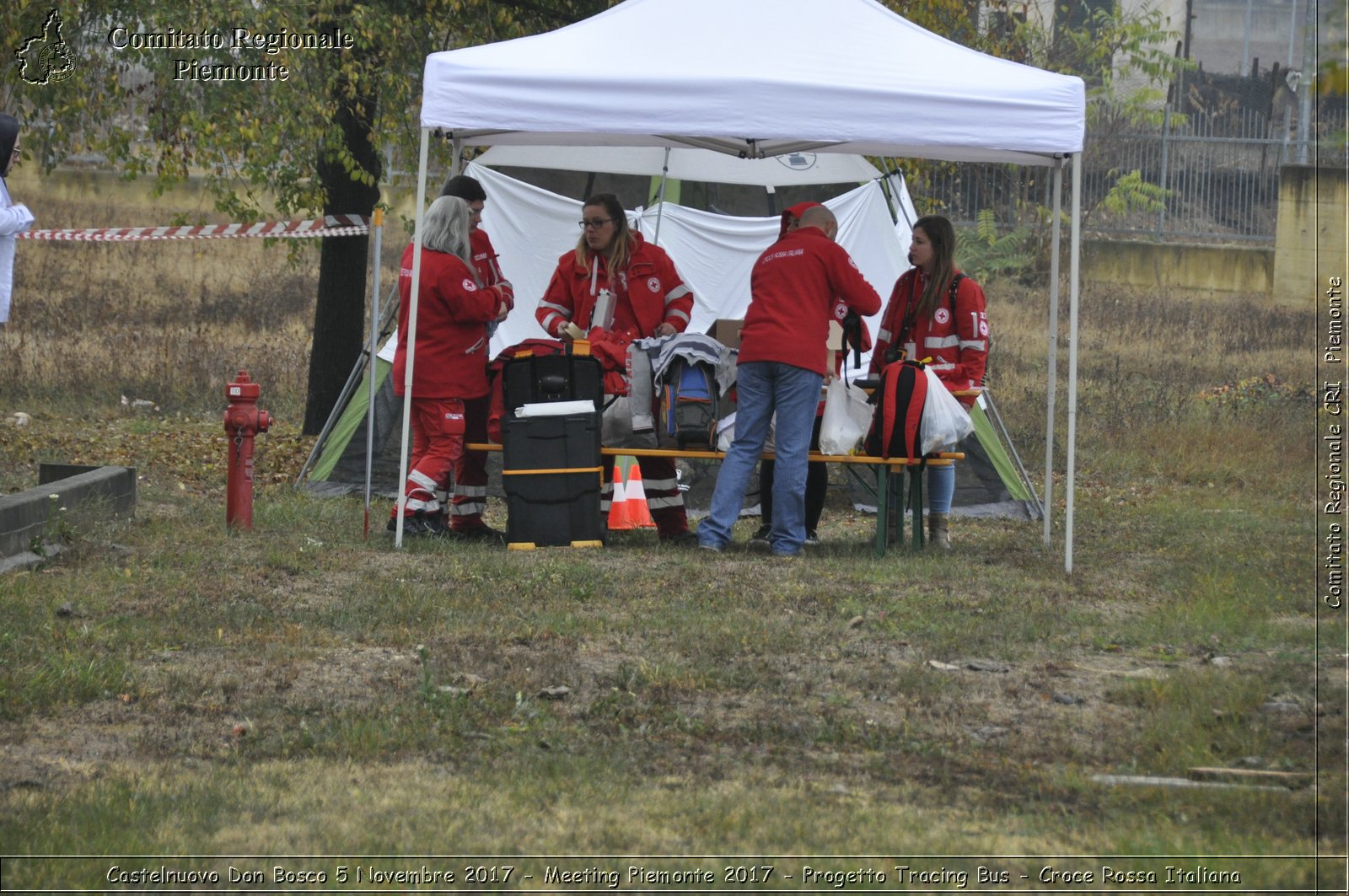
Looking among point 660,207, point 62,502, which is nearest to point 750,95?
point 62,502

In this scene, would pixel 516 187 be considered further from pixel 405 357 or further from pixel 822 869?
pixel 822 869

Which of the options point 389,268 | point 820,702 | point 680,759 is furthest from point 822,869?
point 389,268

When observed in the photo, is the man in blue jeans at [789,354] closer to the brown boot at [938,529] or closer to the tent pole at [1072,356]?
the brown boot at [938,529]

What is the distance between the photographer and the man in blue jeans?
799 centimetres

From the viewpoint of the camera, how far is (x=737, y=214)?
12125 millimetres

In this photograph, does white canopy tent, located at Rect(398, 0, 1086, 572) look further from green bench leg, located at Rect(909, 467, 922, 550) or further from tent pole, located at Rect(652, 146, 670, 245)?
tent pole, located at Rect(652, 146, 670, 245)

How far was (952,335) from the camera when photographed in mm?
8703

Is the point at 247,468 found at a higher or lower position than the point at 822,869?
higher

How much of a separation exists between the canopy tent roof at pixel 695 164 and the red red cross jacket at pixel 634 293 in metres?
2.36

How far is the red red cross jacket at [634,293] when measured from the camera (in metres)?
8.83

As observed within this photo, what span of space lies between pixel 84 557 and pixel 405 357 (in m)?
1.82

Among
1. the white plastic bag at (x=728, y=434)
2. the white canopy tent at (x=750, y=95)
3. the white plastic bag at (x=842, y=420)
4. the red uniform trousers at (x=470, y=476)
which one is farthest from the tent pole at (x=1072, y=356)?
the red uniform trousers at (x=470, y=476)

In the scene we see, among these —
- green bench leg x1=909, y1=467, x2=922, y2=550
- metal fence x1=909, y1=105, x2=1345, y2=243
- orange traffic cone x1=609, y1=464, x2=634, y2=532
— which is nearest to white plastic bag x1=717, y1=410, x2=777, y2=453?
green bench leg x1=909, y1=467, x2=922, y2=550

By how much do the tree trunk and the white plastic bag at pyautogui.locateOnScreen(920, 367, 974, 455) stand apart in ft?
18.3
